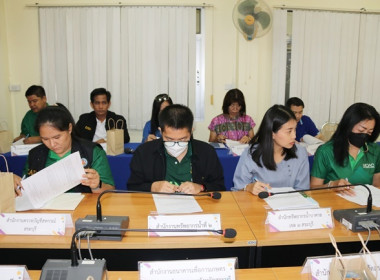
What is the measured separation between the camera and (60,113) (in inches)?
76.6

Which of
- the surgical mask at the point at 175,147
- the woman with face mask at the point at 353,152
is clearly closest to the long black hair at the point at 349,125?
the woman with face mask at the point at 353,152

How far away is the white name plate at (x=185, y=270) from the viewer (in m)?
1.06

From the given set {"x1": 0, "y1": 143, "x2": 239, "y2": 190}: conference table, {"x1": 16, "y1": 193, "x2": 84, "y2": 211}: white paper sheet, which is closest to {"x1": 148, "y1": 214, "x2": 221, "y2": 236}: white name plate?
{"x1": 16, "y1": 193, "x2": 84, "y2": 211}: white paper sheet

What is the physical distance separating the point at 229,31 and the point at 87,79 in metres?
2.12

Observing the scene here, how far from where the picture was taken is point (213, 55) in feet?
15.7

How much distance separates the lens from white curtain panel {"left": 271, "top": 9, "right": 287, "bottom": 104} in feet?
15.5

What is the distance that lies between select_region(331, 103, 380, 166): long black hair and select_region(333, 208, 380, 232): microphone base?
72 cm

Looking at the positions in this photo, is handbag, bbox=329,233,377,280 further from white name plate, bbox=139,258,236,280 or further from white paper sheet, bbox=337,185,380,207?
white paper sheet, bbox=337,185,380,207

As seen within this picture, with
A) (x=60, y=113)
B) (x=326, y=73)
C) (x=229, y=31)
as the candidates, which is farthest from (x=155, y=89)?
(x=60, y=113)

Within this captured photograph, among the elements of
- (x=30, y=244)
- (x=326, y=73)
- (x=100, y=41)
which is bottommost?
(x=30, y=244)

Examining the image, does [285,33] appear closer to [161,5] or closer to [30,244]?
[161,5]

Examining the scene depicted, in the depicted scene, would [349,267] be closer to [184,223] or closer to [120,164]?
[184,223]

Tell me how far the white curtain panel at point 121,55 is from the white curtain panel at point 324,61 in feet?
5.01

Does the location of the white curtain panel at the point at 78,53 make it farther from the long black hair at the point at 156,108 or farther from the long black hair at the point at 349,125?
the long black hair at the point at 349,125
